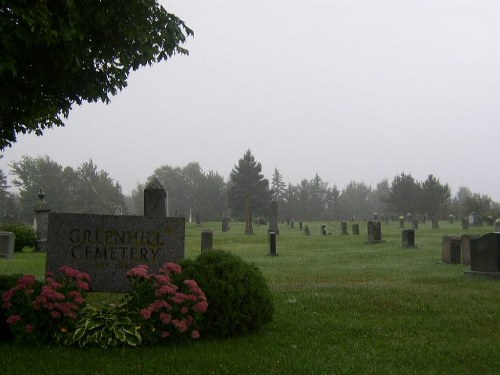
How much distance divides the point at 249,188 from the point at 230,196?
4192mm

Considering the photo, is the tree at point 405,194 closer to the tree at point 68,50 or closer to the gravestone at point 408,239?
the gravestone at point 408,239

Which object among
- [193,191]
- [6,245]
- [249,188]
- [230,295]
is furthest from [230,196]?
[230,295]

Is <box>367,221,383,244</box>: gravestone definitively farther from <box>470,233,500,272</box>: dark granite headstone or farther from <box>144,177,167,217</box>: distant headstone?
<box>144,177,167,217</box>: distant headstone

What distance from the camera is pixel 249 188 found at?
257 ft

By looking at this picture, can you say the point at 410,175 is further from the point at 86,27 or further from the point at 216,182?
the point at 86,27

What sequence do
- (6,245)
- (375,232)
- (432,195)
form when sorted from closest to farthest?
(6,245) < (375,232) < (432,195)

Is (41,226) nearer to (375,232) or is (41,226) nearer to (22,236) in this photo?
(22,236)

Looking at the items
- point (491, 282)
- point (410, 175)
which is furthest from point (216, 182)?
point (491, 282)

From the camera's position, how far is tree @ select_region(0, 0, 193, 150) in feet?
17.0

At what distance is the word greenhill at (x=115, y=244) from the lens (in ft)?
29.2

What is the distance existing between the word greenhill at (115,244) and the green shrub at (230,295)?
180cm

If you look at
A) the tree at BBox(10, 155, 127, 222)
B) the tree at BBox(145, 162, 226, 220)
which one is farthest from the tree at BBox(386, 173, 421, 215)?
the tree at BBox(10, 155, 127, 222)

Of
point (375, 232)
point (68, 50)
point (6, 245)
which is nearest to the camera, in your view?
point (68, 50)

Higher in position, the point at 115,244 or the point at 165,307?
the point at 115,244
